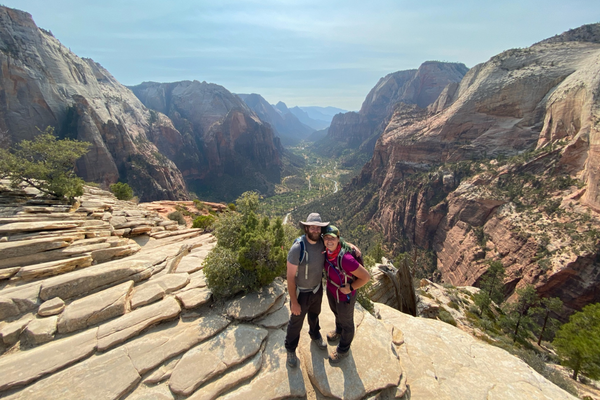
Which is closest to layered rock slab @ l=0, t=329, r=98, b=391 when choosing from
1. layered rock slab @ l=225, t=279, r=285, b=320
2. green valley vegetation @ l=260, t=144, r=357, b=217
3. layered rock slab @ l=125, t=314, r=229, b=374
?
layered rock slab @ l=125, t=314, r=229, b=374

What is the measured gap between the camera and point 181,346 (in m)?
4.72

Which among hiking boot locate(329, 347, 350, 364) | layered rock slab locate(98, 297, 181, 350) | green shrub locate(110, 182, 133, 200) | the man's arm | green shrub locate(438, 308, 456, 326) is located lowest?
green shrub locate(438, 308, 456, 326)

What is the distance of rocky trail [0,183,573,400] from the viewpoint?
403 cm

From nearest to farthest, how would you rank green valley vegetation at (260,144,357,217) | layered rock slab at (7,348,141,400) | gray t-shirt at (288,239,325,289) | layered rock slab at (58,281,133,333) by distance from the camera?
layered rock slab at (7,348,141,400)
gray t-shirt at (288,239,325,289)
layered rock slab at (58,281,133,333)
green valley vegetation at (260,144,357,217)

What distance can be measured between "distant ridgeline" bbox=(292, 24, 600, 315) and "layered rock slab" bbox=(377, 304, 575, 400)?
2714cm

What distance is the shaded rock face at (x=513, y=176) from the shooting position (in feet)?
79.5

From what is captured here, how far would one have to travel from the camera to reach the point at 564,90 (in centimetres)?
3522

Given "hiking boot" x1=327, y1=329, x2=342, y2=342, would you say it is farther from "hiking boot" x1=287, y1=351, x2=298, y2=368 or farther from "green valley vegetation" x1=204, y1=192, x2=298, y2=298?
"green valley vegetation" x1=204, y1=192, x2=298, y2=298

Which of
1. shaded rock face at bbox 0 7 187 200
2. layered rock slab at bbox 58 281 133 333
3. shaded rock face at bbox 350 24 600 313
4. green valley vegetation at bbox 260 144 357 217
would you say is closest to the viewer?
layered rock slab at bbox 58 281 133 333

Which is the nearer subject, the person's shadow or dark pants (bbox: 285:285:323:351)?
the person's shadow

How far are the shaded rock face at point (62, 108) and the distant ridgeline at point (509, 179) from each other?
182 feet

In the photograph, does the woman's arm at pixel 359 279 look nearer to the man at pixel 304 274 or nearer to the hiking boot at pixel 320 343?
the man at pixel 304 274

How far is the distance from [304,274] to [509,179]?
45563mm

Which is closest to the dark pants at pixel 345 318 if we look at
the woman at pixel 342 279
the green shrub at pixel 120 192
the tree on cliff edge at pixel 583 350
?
the woman at pixel 342 279
